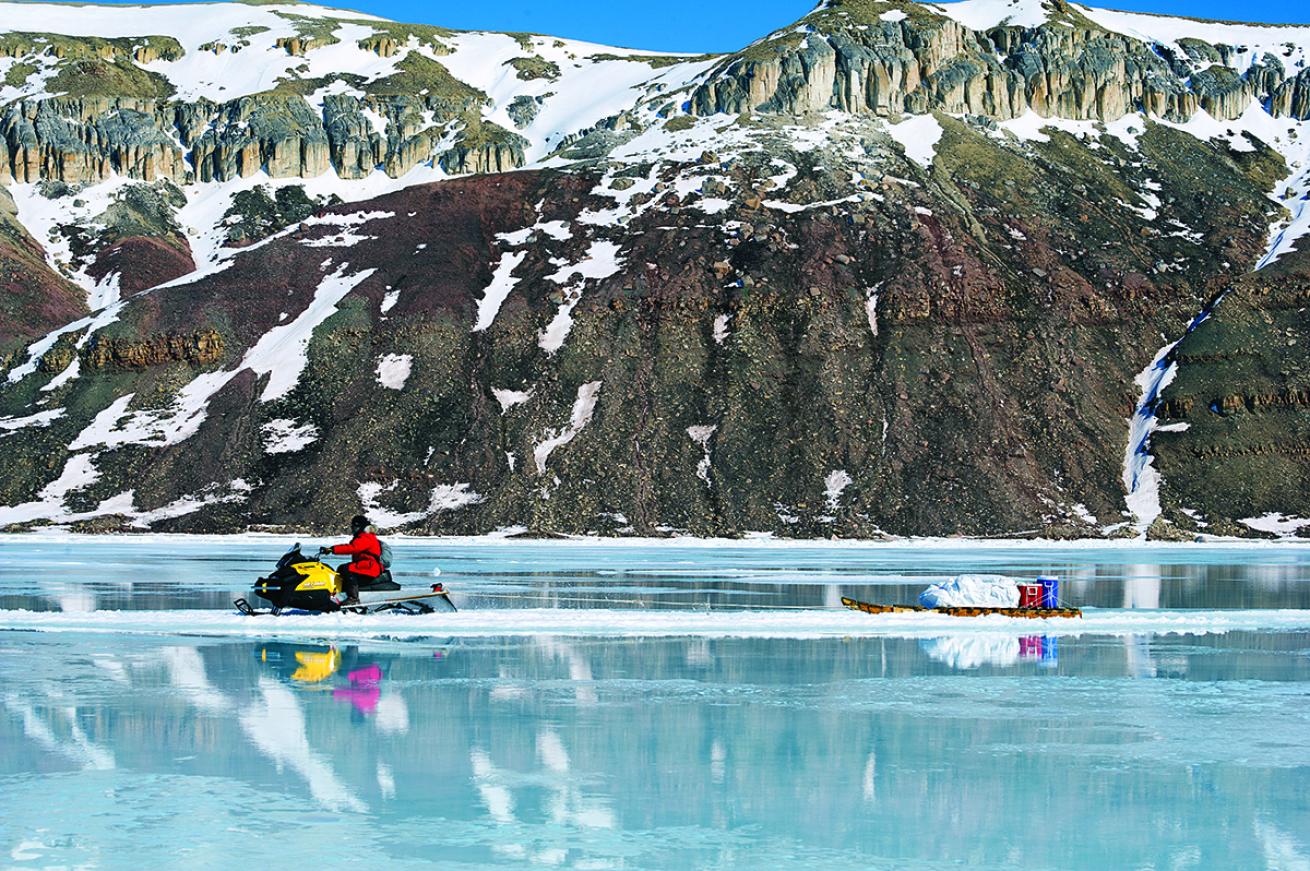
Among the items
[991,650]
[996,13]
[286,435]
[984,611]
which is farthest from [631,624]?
[996,13]

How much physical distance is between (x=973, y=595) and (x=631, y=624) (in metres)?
9.08

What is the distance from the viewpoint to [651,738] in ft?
62.7

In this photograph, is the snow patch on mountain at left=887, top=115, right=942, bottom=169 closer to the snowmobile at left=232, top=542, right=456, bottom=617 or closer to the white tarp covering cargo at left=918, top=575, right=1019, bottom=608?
the white tarp covering cargo at left=918, top=575, right=1019, bottom=608

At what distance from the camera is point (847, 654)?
1128 inches

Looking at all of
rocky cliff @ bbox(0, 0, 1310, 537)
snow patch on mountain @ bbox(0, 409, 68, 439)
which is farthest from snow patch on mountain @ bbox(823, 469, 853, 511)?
snow patch on mountain @ bbox(0, 409, 68, 439)

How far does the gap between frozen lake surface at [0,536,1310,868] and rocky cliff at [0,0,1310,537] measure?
66087 mm

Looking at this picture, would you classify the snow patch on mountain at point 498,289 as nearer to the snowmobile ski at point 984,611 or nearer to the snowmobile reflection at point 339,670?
the snowmobile ski at point 984,611

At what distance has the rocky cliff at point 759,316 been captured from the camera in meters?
104

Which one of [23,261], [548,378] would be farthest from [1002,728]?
[23,261]

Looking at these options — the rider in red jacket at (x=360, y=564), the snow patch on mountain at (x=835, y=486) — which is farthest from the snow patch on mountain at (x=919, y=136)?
the rider in red jacket at (x=360, y=564)

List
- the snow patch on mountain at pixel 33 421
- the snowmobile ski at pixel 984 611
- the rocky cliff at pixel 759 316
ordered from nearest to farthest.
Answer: the snowmobile ski at pixel 984 611 < the rocky cliff at pixel 759 316 < the snow patch on mountain at pixel 33 421

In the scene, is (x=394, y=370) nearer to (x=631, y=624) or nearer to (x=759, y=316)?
(x=759, y=316)

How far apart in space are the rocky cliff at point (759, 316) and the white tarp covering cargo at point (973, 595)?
6081cm

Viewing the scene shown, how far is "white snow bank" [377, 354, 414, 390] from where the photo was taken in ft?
375
